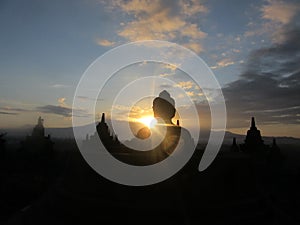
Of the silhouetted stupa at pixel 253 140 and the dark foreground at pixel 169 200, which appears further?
the silhouetted stupa at pixel 253 140

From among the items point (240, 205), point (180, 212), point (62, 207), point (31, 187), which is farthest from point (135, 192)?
point (31, 187)

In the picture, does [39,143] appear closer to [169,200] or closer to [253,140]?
[253,140]

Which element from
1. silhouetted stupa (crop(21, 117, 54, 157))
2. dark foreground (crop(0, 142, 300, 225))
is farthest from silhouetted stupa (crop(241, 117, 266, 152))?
silhouetted stupa (crop(21, 117, 54, 157))

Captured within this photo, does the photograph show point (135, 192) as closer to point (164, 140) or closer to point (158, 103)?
point (164, 140)

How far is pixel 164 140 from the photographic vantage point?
50.9ft

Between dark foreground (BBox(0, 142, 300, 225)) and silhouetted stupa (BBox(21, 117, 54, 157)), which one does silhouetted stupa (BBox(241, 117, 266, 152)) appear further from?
silhouetted stupa (BBox(21, 117, 54, 157))

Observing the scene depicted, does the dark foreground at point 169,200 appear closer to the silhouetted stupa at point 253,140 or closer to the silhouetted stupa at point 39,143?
the silhouetted stupa at point 253,140

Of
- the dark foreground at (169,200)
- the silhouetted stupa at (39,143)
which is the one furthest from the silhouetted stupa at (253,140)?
the silhouetted stupa at (39,143)

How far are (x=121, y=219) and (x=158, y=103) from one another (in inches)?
350

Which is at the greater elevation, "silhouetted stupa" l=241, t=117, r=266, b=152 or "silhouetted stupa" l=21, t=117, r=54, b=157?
"silhouetted stupa" l=241, t=117, r=266, b=152

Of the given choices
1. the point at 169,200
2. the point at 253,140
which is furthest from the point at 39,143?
the point at 169,200

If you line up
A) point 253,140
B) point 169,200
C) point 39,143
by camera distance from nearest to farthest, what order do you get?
point 169,200, point 253,140, point 39,143

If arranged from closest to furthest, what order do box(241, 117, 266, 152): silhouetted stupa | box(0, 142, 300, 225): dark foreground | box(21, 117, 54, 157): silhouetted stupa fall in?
box(0, 142, 300, 225): dark foreground → box(241, 117, 266, 152): silhouetted stupa → box(21, 117, 54, 157): silhouetted stupa

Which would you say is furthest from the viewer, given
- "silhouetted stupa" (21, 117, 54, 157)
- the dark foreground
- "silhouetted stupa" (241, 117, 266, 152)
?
"silhouetted stupa" (21, 117, 54, 157)
